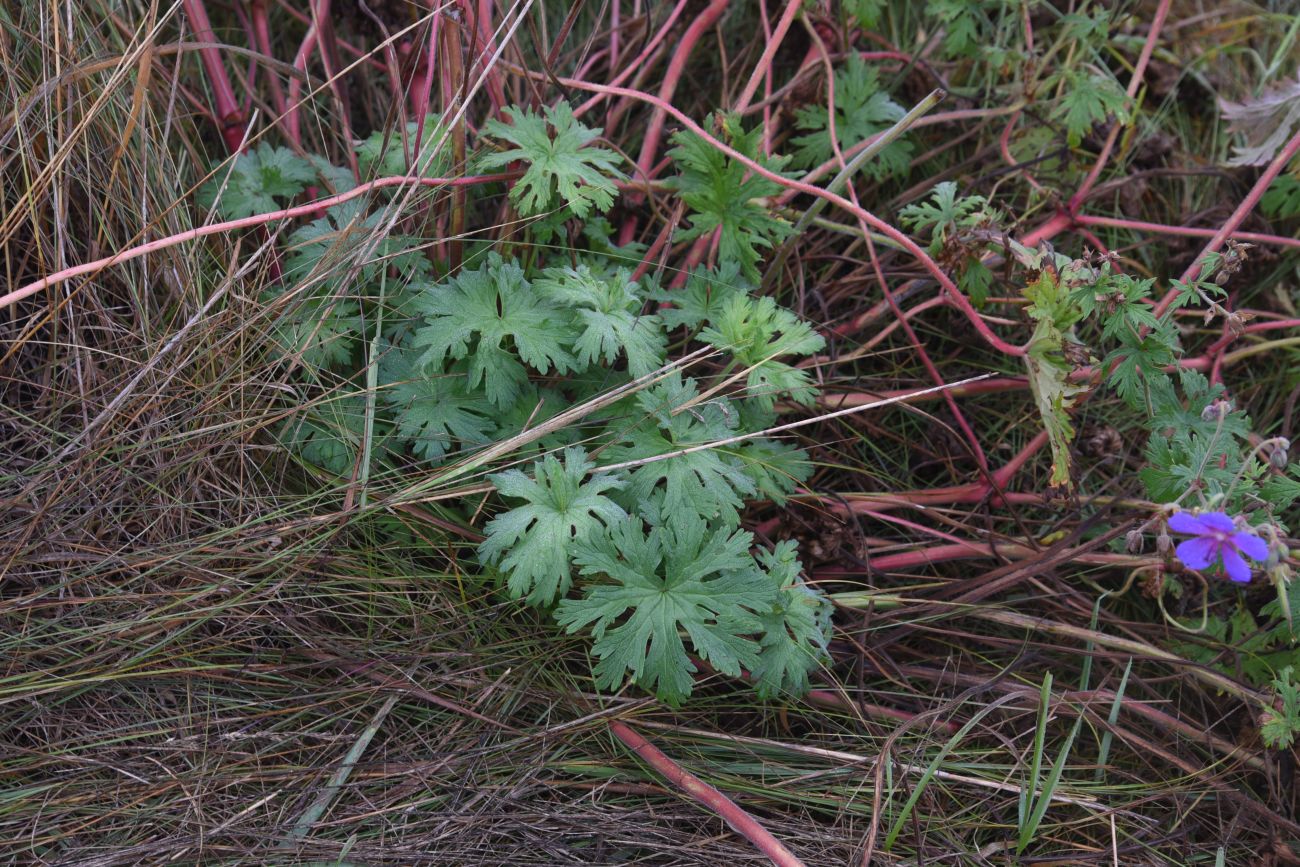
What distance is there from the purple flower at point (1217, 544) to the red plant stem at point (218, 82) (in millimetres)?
2066

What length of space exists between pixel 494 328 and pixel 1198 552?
1.26 m

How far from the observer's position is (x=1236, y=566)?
1.41 metres

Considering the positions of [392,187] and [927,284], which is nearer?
[392,187]

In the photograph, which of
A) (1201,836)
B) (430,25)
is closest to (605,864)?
(1201,836)

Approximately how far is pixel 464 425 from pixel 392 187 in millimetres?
560

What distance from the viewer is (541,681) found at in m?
1.91

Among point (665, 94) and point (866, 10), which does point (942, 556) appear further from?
point (866, 10)

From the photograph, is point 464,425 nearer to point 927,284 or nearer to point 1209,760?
point 927,284

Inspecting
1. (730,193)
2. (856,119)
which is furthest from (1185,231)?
(730,193)

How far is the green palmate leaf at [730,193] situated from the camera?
2.10m

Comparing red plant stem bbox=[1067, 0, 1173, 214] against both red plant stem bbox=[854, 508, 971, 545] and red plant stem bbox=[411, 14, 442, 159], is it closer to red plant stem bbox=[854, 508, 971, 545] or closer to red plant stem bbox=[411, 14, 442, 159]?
red plant stem bbox=[854, 508, 971, 545]

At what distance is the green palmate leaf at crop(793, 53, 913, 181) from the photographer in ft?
8.18

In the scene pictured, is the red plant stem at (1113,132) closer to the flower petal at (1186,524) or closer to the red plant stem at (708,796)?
the flower petal at (1186,524)

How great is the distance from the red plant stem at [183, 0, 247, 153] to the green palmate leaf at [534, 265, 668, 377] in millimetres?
918
